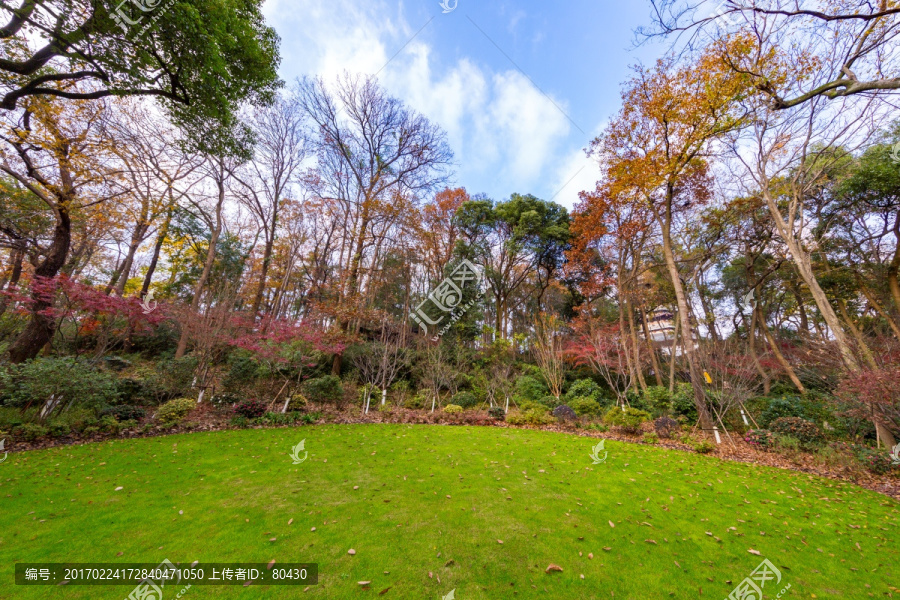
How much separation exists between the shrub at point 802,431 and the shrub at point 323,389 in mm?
11955

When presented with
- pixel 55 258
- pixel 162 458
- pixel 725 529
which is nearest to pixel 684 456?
pixel 725 529

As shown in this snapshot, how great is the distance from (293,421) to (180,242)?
45.0 ft

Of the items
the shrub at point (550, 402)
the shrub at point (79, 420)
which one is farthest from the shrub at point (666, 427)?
the shrub at point (79, 420)

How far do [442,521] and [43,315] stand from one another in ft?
35.2

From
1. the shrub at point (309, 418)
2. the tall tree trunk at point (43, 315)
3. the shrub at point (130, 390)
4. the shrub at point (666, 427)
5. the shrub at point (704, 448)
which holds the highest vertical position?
the tall tree trunk at point (43, 315)

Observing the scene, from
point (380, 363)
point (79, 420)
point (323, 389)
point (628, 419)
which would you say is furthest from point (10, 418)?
point (628, 419)

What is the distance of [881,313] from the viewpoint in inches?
390

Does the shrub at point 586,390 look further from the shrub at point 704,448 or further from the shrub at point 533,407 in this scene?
the shrub at point 704,448

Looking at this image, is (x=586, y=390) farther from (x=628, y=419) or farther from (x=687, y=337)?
(x=687, y=337)

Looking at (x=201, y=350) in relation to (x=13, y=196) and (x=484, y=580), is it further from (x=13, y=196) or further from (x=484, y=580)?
(x=484, y=580)

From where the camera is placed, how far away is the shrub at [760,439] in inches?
278

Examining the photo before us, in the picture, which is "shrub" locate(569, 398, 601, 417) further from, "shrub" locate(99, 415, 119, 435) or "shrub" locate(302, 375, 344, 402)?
"shrub" locate(99, 415, 119, 435)

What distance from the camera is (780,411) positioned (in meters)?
8.38

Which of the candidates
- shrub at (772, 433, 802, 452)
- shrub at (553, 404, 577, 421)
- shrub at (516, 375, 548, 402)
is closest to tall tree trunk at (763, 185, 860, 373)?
shrub at (772, 433, 802, 452)
